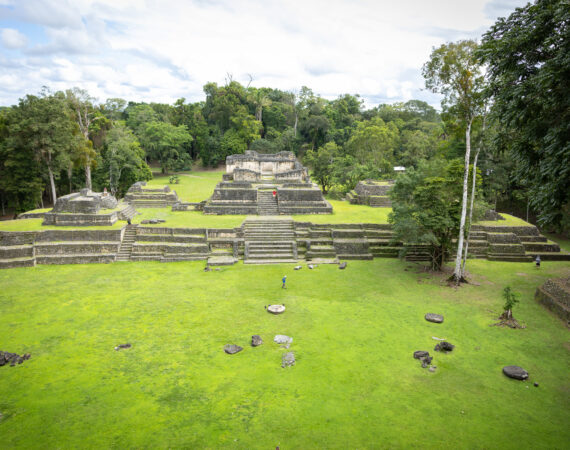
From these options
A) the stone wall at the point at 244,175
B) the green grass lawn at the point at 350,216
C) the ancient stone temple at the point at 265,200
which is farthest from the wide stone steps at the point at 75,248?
the stone wall at the point at 244,175

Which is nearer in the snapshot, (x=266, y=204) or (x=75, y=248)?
(x=75, y=248)

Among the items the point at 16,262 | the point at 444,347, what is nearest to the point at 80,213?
the point at 16,262

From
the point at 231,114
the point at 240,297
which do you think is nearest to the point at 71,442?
the point at 240,297

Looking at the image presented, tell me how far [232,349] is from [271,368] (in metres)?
1.17

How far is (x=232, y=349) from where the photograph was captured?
8.34 m

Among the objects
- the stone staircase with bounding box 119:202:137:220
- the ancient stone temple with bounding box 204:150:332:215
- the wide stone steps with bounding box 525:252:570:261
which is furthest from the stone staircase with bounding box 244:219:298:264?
the wide stone steps with bounding box 525:252:570:261

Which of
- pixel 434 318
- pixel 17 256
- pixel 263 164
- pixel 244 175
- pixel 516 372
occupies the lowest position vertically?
pixel 516 372

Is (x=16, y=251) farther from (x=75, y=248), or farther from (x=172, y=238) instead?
(x=172, y=238)

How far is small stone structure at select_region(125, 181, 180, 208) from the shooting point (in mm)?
23500

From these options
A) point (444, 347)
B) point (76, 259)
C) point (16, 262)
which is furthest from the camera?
point (76, 259)

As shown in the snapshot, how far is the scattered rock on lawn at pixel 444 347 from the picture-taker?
8422mm

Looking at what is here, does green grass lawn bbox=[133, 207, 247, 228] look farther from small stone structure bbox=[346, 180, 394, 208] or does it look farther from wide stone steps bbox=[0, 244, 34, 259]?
small stone structure bbox=[346, 180, 394, 208]

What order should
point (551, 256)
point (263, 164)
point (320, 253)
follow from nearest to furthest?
point (320, 253) < point (551, 256) < point (263, 164)

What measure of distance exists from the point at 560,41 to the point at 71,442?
13157 millimetres
